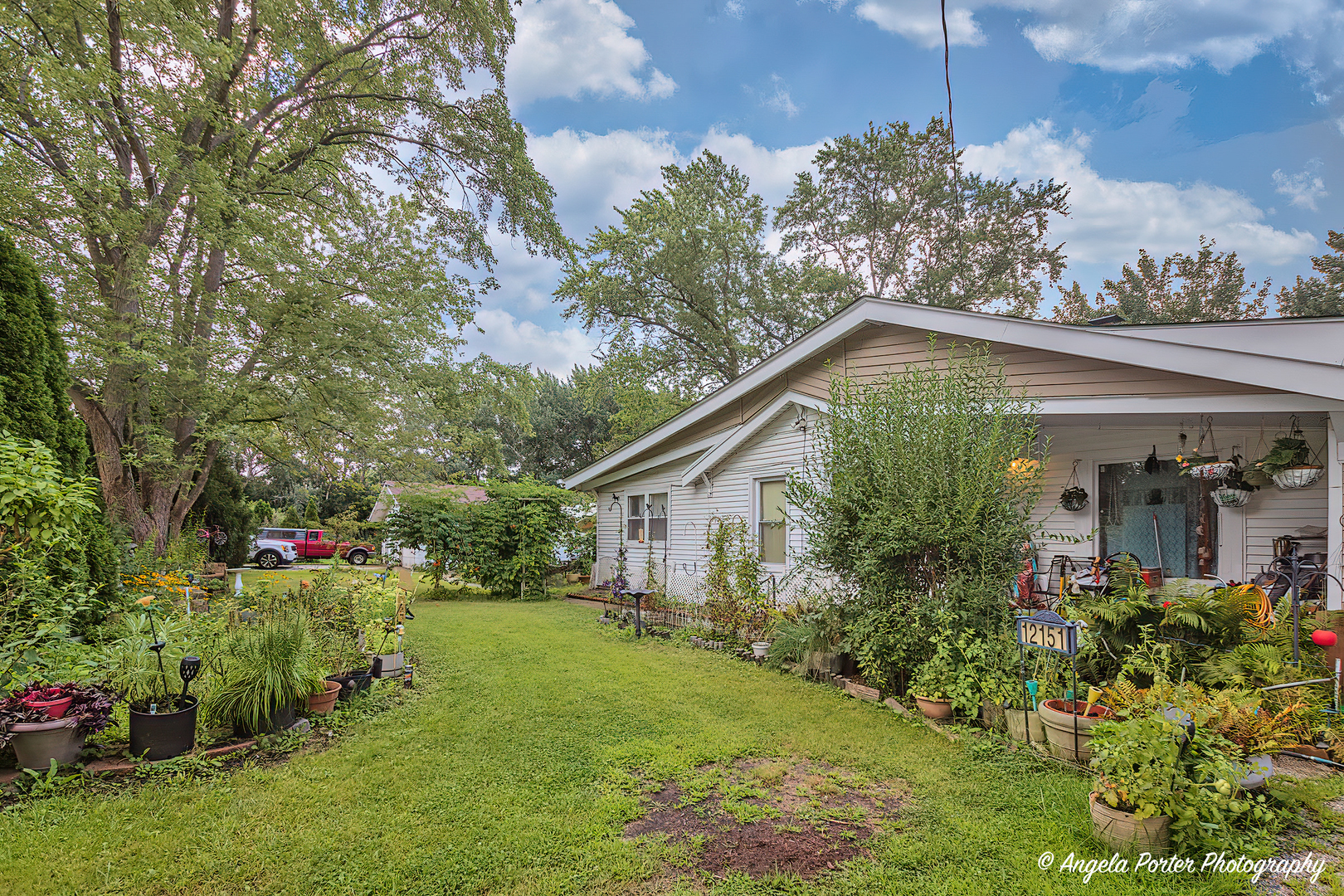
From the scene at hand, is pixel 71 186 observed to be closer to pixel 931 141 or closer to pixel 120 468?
pixel 120 468

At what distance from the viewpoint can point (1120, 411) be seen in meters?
5.64

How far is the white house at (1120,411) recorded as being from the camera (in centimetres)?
481

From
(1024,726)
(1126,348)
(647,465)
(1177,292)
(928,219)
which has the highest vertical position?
(928,219)

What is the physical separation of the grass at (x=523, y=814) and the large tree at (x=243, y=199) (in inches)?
299

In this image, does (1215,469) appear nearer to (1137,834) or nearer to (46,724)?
(1137,834)

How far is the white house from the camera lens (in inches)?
189

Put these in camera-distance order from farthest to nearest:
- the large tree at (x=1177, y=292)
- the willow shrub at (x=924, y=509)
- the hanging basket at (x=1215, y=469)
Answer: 1. the large tree at (x=1177, y=292)
2. the hanging basket at (x=1215, y=469)
3. the willow shrub at (x=924, y=509)

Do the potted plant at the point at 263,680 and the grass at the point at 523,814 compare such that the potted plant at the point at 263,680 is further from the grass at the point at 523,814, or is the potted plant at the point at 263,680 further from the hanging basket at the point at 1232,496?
the hanging basket at the point at 1232,496

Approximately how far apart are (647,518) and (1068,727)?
9487mm

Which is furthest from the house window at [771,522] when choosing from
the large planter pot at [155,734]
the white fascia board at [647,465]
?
the large planter pot at [155,734]

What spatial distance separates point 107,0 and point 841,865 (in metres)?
14.0

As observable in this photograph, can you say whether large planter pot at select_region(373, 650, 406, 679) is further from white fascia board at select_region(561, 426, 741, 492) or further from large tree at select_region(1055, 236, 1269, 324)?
large tree at select_region(1055, 236, 1269, 324)

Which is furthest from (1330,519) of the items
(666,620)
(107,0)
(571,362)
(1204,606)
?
(571,362)

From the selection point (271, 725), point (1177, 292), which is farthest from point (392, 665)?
point (1177, 292)
